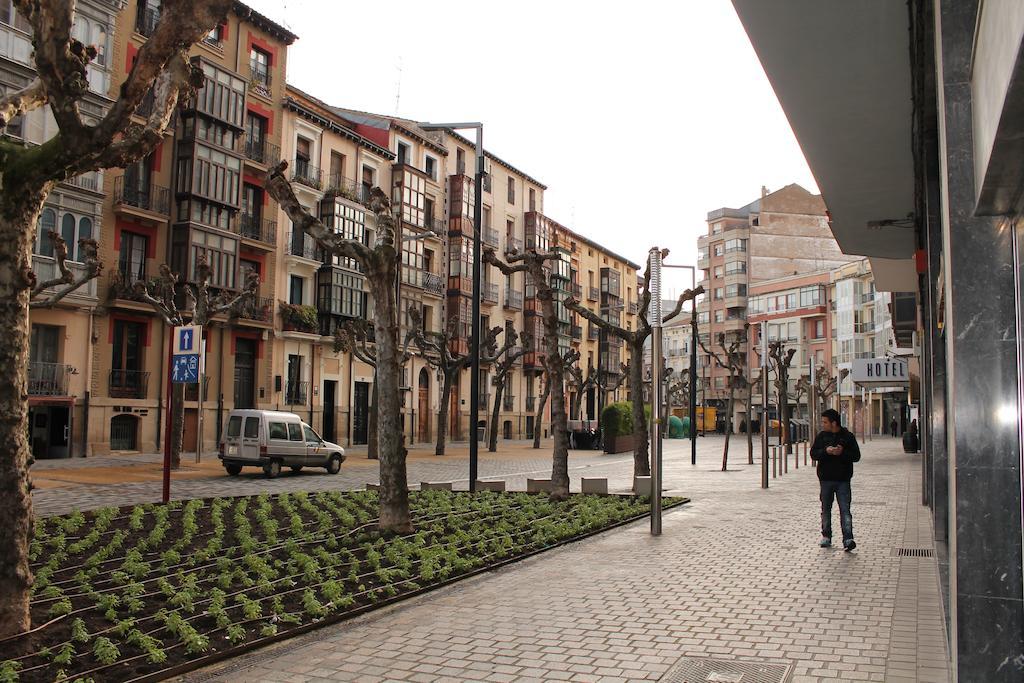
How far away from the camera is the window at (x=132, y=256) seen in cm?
3300

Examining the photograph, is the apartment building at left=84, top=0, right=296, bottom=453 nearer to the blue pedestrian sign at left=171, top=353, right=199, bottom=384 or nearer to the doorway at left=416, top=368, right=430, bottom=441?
the doorway at left=416, top=368, right=430, bottom=441

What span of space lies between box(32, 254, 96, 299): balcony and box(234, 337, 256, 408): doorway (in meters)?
7.95

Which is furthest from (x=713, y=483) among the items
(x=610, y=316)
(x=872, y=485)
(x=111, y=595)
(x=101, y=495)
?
(x=610, y=316)

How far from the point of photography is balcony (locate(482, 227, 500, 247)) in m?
59.3

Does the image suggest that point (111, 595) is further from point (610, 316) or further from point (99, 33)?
point (610, 316)

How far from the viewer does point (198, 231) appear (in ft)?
115

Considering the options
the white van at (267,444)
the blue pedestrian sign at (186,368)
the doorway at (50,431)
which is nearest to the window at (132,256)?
the doorway at (50,431)

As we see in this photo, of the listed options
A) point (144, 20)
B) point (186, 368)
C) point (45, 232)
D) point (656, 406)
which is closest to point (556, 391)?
point (656, 406)

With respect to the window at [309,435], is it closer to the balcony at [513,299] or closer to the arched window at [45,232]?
the arched window at [45,232]

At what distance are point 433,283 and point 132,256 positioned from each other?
22.3 metres

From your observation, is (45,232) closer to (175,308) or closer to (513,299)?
(175,308)

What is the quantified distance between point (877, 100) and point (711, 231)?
95.8 meters

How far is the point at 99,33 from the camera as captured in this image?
104 feet

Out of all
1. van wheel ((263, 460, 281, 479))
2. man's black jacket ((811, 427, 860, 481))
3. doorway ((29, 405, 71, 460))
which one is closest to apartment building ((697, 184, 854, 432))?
doorway ((29, 405, 71, 460))
